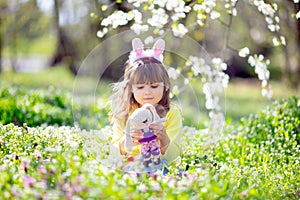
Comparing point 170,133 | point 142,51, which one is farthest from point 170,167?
point 142,51

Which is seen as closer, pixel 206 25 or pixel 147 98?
pixel 147 98

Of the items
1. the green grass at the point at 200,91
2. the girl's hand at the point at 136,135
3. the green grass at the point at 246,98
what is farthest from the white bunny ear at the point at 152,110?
the green grass at the point at 246,98

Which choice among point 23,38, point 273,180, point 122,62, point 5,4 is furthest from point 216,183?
point 23,38

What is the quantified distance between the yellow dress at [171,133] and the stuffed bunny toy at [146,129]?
0.13 metres

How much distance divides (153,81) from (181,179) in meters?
0.74

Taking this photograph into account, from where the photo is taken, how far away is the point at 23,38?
17.6 meters

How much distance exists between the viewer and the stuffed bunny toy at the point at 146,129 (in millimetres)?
3521

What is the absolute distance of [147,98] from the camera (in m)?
3.68

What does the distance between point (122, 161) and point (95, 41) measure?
12476mm

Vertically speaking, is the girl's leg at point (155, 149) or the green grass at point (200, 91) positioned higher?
the green grass at point (200, 91)

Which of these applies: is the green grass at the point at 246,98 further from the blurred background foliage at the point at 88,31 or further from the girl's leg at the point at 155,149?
the girl's leg at the point at 155,149

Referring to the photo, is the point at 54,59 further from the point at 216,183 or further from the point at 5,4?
the point at 216,183

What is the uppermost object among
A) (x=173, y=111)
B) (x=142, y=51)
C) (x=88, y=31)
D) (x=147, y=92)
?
(x=88, y=31)

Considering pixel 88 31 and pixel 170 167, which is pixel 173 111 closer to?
pixel 170 167
